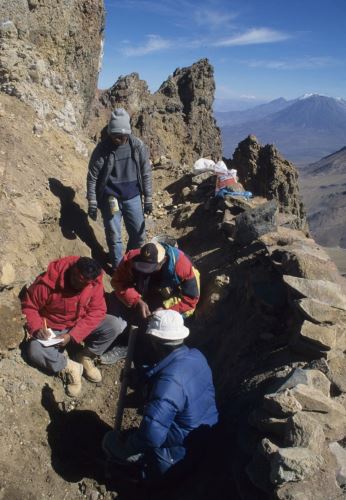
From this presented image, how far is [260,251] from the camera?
7.67 meters

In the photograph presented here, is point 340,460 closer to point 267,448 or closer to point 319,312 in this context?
point 267,448

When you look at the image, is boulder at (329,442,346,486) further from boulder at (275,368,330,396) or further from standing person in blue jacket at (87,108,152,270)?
standing person in blue jacket at (87,108,152,270)

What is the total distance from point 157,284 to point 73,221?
9.68 ft

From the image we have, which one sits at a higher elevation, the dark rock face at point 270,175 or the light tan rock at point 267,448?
the dark rock face at point 270,175

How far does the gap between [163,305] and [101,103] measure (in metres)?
18.1

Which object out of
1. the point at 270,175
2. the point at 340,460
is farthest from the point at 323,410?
the point at 270,175

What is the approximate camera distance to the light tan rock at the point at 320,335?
478 cm

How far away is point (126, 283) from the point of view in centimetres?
630

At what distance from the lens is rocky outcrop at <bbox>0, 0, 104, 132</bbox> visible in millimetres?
9969

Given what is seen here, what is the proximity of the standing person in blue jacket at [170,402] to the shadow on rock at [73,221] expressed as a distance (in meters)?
4.30

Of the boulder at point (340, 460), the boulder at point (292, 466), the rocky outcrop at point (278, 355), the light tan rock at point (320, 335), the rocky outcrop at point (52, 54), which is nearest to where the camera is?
the boulder at point (292, 466)

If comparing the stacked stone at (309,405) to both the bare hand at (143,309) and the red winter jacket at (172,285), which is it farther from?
the bare hand at (143,309)

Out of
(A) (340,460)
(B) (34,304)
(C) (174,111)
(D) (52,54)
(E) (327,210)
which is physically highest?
(D) (52,54)

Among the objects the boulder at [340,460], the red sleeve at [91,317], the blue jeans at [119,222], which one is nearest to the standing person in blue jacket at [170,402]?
the boulder at [340,460]
